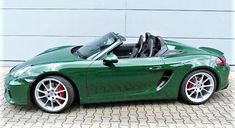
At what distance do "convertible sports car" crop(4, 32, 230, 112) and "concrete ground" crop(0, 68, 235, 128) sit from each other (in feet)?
0.62

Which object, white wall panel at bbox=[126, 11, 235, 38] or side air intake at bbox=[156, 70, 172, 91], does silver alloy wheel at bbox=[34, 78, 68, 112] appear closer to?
side air intake at bbox=[156, 70, 172, 91]

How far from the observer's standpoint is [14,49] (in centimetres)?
935

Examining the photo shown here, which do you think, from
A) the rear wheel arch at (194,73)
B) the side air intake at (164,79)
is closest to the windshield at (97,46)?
the side air intake at (164,79)

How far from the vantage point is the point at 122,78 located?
5.95 meters

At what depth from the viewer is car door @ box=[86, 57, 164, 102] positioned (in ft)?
19.3

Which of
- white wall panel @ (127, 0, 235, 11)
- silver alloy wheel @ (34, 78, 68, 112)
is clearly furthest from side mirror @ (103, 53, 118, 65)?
white wall panel @ (127, 0, 235, 11)

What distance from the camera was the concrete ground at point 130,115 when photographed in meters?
5.50

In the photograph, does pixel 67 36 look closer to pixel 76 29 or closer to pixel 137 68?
pixel 76 29

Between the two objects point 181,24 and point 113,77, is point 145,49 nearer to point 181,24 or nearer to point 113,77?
point 113,77

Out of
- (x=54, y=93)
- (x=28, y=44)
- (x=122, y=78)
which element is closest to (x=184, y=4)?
(x=122, y=78)

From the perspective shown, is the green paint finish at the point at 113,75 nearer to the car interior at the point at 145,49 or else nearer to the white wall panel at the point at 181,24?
the car interior at the point at 145,49

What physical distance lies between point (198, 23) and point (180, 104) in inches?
123

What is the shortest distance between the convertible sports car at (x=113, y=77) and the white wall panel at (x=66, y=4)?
2.69m

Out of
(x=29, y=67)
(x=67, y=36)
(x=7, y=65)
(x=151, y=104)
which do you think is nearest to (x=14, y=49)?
(x=7, y=65)
